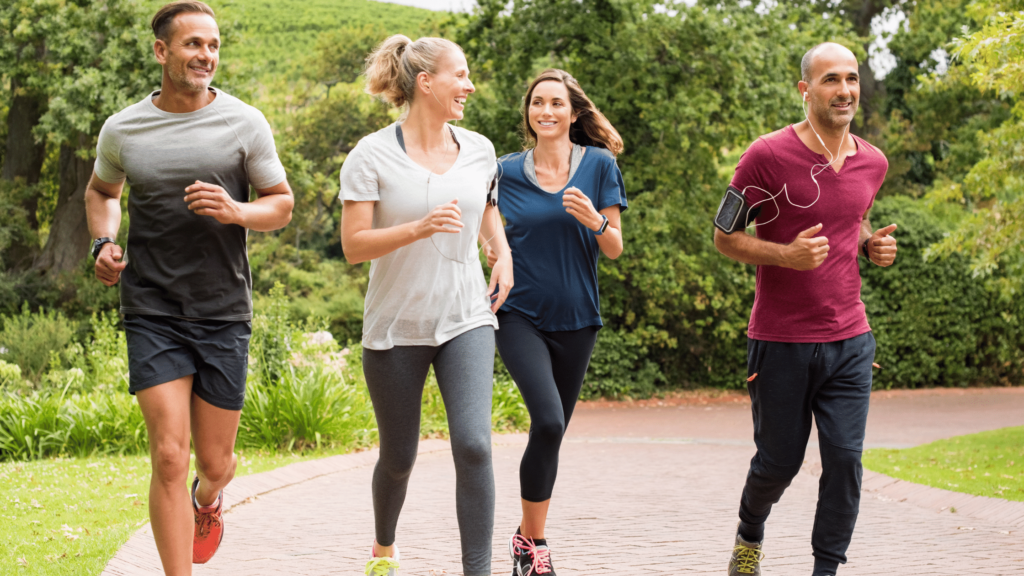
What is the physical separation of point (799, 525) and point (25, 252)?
19679 mm

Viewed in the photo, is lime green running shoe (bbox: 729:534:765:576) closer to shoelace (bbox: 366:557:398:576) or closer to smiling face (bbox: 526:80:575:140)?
shoelace (bbox: 366:557:398:576)

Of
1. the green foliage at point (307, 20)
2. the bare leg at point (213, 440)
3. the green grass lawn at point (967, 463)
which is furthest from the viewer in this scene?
the green foliage at point (307, 20)

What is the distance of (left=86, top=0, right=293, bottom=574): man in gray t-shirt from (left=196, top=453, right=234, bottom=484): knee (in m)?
0.20

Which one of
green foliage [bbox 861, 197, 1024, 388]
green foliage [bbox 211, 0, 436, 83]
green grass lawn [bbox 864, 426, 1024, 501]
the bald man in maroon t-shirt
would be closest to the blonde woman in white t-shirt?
the bald man in maroon t-shirt

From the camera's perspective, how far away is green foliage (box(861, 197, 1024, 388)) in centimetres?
1783

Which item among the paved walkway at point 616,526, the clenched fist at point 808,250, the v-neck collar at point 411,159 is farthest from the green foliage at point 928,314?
the v-neck collar at point 411,159

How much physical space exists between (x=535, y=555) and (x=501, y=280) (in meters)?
1.16

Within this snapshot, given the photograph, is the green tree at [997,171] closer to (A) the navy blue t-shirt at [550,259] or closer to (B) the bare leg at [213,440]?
(A) the navy blue t-shirt at [550,259]

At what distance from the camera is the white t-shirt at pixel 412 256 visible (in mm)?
3438

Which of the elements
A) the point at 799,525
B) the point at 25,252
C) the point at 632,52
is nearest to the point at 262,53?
the point at 25,252

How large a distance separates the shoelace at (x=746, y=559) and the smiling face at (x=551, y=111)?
198 centimetres

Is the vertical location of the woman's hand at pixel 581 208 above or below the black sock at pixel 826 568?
above

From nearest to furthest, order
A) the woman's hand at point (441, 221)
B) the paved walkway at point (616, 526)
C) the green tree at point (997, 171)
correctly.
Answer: the woman's hand at point (441, 221), the paved walkway at point (616, 526), the green tree at point (997, 171)

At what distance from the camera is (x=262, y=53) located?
48.7 meters
